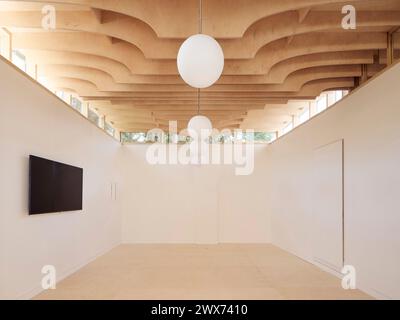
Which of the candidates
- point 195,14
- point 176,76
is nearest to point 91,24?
point 195,14

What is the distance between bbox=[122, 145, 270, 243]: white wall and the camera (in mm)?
11719

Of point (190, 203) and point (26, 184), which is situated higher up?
point (26, 184)

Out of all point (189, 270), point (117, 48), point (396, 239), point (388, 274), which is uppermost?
point (117, 48)

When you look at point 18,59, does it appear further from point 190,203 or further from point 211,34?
point 190,203

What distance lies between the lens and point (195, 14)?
5.01 m

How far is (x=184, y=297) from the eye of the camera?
5.29m

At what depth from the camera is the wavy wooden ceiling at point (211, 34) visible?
4.93 meters

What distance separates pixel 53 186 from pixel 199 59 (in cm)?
379

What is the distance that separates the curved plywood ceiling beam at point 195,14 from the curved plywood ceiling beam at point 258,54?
1386mm

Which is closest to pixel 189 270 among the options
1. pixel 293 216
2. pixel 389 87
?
pixel 293 216

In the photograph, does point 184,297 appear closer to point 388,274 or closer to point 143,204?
point 388,274

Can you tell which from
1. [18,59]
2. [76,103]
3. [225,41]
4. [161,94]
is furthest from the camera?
[76,103]

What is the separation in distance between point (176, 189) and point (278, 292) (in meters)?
6.47

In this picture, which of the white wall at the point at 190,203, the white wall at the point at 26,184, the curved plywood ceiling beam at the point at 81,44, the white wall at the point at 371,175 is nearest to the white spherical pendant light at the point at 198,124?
the curved plywood ceiling beam at the point at 81,44
